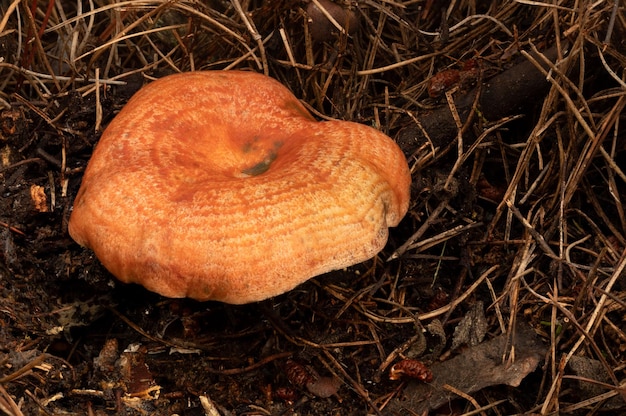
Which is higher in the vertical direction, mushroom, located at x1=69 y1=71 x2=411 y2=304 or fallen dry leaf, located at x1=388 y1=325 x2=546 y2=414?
mushroom, located at x1=69 y1=71 x2=411 y2=304

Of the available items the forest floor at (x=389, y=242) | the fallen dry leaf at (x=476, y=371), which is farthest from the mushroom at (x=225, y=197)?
the fallen dry leaf at (x=476, y=371)

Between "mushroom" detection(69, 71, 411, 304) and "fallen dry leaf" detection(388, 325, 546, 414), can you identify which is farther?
"fallen dry leaf" detection(388, 325, 546, 414)

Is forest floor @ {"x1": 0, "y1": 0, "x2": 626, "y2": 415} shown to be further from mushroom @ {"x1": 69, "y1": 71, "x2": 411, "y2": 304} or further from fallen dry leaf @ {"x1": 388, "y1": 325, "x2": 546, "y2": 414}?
mushroom @ {"x1": 69, "y1": 71, "x2": 411, "y2": 304}

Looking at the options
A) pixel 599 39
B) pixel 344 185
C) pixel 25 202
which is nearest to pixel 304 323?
pixel 344 185

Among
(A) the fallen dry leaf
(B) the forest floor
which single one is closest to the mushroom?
(B) the forest floor

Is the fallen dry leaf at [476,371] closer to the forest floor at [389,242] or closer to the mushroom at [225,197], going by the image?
the forest floor at [389,242]

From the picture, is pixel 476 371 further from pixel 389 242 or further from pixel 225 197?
pixel 225 197
